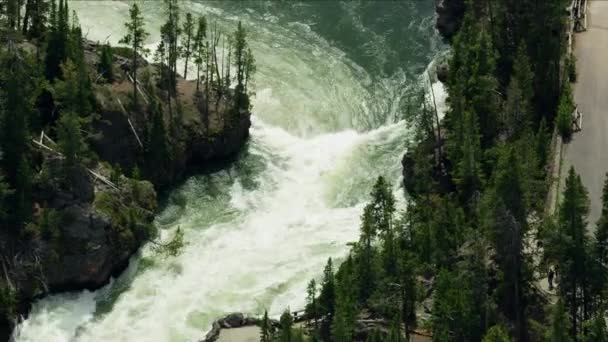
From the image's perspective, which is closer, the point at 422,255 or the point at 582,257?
the point at 582,257

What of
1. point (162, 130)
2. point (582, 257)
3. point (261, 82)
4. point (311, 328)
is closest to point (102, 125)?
point (162, 130)

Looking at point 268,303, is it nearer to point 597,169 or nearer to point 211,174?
point 211,174

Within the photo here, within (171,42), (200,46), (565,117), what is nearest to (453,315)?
(565,117)

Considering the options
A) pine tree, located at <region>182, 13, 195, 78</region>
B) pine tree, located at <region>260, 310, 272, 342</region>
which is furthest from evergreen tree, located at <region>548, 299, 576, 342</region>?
pine tree, located at <region>182, 13, 195, 78</region>

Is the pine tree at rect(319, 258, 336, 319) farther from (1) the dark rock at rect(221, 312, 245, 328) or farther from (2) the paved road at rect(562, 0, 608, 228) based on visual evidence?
(2) the paved road at rect(562, 0, 608, 228)

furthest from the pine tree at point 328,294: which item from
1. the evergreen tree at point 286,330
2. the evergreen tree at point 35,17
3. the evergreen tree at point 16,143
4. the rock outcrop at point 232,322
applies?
the evergreen tree at point 35,17

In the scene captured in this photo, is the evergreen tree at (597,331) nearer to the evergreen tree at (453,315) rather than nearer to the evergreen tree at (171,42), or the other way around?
the evergreen tree at (453,315)
